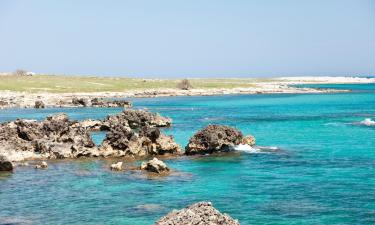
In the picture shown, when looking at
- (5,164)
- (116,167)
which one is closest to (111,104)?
(5,164)

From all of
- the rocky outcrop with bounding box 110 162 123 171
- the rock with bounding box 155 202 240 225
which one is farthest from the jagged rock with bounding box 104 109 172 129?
the rock with bounding box 155 202 240 225

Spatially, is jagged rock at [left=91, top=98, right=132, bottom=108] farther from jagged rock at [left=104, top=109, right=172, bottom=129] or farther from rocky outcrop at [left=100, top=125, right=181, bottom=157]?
rocky outcrop at [left=100, top=125, right=181, bottom=157]

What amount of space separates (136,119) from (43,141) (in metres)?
25.8

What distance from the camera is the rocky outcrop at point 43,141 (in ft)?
174

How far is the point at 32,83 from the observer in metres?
196

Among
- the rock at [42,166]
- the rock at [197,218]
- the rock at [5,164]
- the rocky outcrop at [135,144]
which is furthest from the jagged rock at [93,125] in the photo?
the rock at [197,218]

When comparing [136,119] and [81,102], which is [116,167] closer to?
[136,119]

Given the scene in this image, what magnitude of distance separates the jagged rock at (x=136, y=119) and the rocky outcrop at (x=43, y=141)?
16.0 meters

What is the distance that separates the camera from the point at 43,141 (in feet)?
180

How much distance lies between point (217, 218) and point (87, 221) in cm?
1202

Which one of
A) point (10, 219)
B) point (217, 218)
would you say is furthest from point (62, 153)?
point (217, 218)

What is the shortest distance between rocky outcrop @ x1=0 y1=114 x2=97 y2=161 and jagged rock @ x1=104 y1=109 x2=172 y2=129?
52.6ft

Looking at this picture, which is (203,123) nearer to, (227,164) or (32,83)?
(227,164)

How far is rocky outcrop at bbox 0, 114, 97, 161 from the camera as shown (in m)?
53.0
